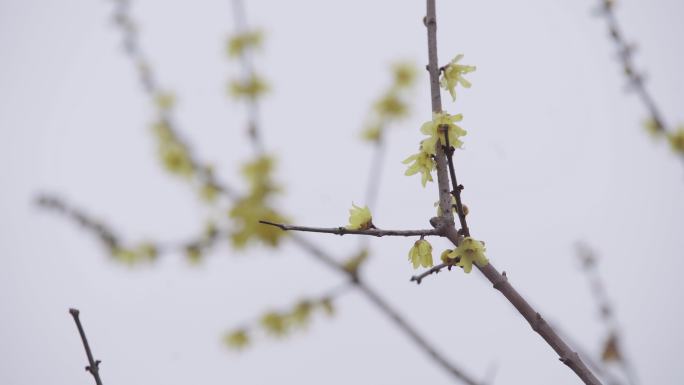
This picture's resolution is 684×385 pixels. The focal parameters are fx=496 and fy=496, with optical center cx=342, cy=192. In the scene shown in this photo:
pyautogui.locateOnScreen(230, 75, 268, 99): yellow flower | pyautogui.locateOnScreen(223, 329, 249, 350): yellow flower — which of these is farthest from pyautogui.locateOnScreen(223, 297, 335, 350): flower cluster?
pyautogui.locateOnScreen(230, 75, 268, 99): yellow flower

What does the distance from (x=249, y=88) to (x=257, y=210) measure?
1029 millimetres

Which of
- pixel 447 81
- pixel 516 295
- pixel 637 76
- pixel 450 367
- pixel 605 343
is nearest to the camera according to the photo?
pixel 516 295

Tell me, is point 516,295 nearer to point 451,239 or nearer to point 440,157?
point 451,239

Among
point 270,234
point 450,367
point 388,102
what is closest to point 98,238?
point 270,234

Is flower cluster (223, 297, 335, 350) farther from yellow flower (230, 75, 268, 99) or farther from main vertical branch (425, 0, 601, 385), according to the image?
main vertical branch (425, 0, 601, 385)

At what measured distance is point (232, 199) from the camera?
4016mm

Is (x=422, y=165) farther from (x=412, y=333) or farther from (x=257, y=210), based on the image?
(x=257, y=210)

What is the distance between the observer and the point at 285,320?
13.0 feet

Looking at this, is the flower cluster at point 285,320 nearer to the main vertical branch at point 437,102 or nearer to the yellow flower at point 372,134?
the yellow flower at point 372,134

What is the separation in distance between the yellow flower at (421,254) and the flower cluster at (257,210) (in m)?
2.54

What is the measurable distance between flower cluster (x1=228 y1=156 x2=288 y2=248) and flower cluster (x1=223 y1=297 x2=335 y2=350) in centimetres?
56

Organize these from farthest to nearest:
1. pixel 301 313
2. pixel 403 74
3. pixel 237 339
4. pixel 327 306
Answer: pixel 403 74
pixel 237 339
pixel 301 313
pixel 327 306

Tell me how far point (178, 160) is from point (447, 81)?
3636 millimetres

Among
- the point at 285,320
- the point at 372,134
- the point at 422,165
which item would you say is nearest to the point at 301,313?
the point at 285,320
